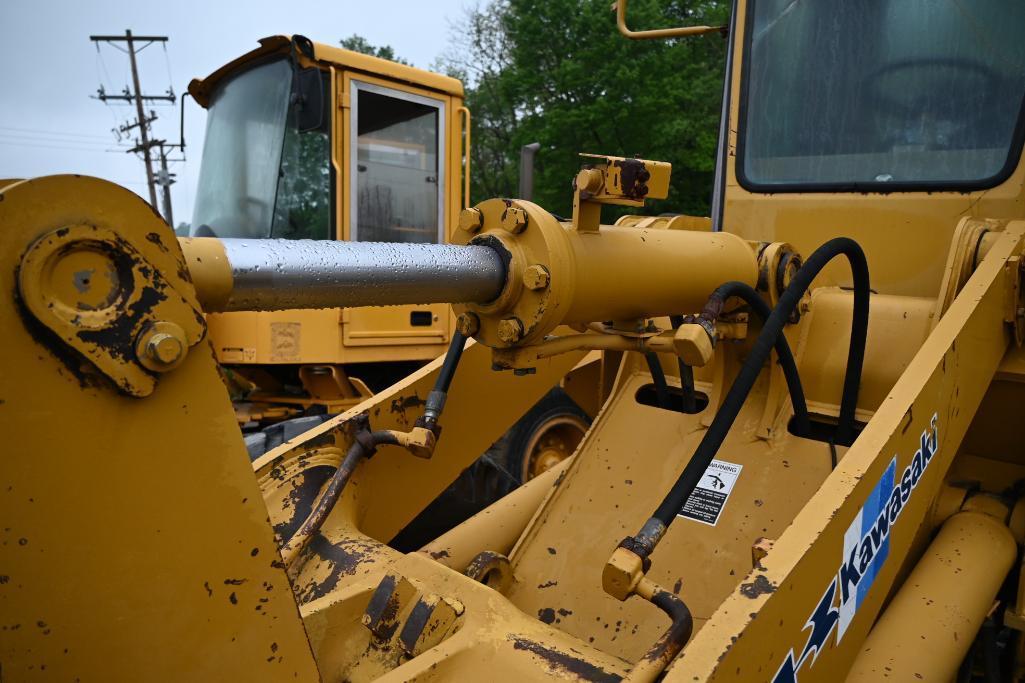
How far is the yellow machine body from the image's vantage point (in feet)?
15.2

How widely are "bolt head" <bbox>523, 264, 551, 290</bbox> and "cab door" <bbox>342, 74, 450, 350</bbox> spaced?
3.36 metres

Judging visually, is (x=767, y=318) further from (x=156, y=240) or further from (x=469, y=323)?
(x=156, y=240)

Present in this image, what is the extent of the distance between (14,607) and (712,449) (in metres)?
1.19

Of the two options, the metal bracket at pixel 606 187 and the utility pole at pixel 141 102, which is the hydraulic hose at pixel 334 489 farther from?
the utility pole at pixel 141 102

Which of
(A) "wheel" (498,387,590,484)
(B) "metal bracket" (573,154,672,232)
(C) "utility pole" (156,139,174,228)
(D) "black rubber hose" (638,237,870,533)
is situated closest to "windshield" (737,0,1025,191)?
(D) "black rubber hose" (638,237,870,533)

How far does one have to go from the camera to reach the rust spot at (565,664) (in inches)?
63.1

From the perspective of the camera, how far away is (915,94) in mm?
2684

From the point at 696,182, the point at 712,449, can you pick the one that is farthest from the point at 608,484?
the point at 696,182

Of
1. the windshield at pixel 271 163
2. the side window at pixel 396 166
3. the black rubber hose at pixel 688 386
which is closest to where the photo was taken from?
the black rubber hose at pixel 688 386

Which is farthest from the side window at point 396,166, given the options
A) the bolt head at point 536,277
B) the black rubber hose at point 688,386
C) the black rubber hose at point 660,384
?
the bolt head at point 536,277

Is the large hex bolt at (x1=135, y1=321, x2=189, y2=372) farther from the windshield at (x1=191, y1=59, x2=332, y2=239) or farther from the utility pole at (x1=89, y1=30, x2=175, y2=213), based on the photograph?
the utility pole at (x1=89, y1=30, x2=175, y2=213)

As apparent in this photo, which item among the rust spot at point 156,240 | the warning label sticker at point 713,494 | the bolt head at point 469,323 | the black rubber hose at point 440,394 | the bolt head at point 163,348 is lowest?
the warning label sticker at point 713,494

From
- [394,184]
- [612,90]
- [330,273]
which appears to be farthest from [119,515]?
[612,90]

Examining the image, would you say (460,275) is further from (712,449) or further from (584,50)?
(584,50)
